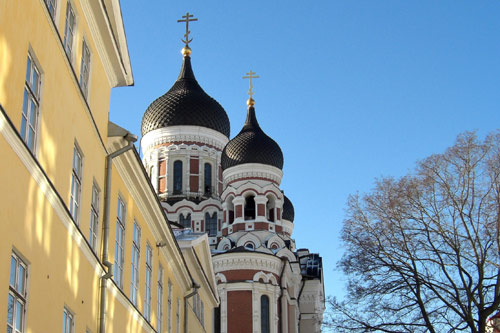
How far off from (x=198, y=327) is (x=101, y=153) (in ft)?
39.1

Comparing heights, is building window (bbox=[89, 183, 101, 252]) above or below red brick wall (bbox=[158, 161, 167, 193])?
below

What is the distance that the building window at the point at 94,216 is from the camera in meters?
11.5

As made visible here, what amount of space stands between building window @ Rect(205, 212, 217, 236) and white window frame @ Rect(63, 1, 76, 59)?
3508 centimetres

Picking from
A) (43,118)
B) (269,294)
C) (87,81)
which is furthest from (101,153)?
(269,294)

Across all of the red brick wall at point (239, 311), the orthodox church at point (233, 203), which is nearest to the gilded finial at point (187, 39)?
the orthodox church at point (233, 203)

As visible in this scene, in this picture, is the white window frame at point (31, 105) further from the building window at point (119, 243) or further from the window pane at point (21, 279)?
the building window at point (119, 243)

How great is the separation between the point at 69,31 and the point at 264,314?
30130 millimetres

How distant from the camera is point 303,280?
46750 millimetres

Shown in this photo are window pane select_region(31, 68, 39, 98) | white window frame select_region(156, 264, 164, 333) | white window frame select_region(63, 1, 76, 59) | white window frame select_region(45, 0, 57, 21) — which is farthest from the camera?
white window frame select_region(156, 264, 164, 333)

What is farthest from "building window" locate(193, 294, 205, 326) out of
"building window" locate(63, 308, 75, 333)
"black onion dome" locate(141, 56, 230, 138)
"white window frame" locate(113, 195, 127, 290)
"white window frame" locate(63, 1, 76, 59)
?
"black onion dome" locate(141, 56, 230, 138)

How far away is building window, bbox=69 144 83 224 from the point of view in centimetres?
1046

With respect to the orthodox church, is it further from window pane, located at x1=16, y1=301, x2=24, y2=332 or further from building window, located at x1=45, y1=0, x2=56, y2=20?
window pane, located at x1=16, y1=301, x2=24, y2=332

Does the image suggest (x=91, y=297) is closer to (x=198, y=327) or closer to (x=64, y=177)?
(x=64, y=177)

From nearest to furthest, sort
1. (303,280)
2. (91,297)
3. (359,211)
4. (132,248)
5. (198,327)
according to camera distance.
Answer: (91,297), (132,248), (359,211), (198,327), (303,280)
